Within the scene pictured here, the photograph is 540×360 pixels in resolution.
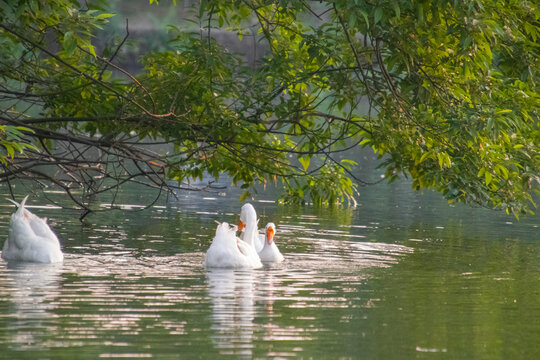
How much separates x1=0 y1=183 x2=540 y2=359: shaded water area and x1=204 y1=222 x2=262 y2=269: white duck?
197 mm

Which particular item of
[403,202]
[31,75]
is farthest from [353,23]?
[403,202]

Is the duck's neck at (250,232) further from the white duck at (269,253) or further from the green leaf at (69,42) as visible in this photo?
the green leaf at (69,42)

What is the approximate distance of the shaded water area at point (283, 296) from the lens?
8289mm

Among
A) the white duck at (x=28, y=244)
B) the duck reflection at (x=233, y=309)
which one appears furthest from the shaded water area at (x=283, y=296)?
the white duck at (x=28, y=244)

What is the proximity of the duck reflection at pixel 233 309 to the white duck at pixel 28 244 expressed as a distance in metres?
2.05

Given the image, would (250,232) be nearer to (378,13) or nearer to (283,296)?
(283,296)

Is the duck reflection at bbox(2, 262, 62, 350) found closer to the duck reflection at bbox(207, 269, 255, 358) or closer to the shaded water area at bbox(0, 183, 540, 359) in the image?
the shaded water area at bbox(0, 183, 540, 359)

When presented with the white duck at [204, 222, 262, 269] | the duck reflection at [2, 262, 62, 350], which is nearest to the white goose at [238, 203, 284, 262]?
the white duck at [204, 222, 262, 269]

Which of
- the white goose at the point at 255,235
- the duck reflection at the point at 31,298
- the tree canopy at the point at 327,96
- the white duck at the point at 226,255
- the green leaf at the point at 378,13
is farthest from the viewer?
the white goose at the point at 255,235

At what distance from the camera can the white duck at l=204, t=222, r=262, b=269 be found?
1308 centimetres

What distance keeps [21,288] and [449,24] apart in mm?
5568

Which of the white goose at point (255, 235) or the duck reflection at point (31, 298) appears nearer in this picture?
the duck reflection at point (31, 298)

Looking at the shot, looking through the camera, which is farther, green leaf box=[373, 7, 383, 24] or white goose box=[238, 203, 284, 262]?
white goose box=[238, 203, 284, 262]

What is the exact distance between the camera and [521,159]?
1358cm
